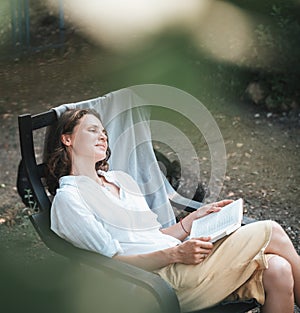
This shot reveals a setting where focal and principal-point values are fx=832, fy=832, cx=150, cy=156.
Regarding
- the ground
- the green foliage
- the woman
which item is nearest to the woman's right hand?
the woman

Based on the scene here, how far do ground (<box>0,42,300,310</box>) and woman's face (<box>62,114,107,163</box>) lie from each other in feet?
4.07

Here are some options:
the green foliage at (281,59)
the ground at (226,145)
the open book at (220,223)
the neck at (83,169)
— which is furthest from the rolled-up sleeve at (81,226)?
the green foliage at (281,59)

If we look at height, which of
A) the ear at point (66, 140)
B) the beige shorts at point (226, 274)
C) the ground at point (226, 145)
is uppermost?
the ear at point (66, 140)

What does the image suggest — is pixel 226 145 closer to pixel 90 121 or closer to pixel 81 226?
pixel 90 121

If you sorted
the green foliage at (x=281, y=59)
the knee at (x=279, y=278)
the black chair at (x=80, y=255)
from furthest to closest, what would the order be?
the green foliage at (x=281, y=59) < the knee at (x=279, y=278) < the black chair at (x=80, y=255)

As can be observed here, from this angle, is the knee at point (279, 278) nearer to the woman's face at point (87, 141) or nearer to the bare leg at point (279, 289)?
the bare leg at point (279, 289)

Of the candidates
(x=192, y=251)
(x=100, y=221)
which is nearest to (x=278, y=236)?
(x=192, y=251)

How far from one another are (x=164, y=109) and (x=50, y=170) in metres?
2.70

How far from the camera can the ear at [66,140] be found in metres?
3.17

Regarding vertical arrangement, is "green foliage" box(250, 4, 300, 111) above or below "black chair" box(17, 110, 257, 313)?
below

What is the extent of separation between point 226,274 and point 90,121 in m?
0.80

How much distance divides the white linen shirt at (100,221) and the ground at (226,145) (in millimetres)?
1178

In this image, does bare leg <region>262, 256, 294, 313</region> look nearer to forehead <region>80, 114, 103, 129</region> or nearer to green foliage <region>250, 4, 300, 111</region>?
forehead <region>80, 114, 103, 129</region>

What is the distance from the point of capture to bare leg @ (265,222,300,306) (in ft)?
9.83
